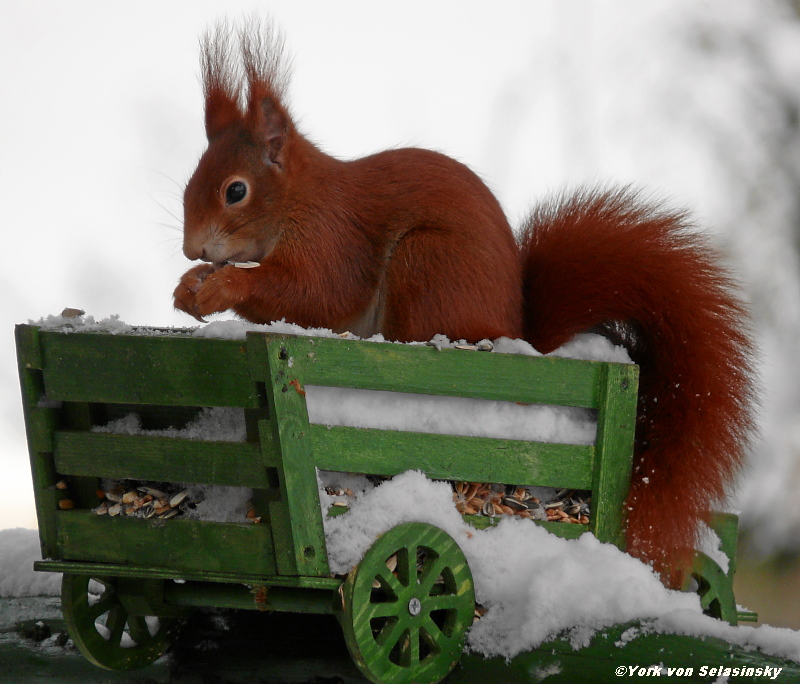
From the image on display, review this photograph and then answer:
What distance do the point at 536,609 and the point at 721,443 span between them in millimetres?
375

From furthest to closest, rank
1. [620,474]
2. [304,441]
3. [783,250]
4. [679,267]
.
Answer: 1. [783,250]
2. [679,267]
3. [620,474]
4. [304,441]

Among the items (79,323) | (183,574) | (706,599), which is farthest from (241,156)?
(706,599)

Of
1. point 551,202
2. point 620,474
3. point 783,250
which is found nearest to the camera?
point 620,474

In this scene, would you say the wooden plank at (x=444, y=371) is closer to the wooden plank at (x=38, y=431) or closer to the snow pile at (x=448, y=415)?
the snow pile at (x=448, y=415)

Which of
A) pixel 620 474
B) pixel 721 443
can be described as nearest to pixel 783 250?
pixel 721 443

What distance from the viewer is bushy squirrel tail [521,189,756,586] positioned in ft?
3.99

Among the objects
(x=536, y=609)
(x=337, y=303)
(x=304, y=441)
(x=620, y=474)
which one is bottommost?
(x=536, y=609)

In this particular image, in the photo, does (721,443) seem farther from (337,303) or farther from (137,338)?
(137,338)

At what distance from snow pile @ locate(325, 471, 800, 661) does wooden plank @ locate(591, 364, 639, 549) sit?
0.05 metres

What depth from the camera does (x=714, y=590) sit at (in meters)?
1.41

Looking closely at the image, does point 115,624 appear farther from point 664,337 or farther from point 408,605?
point 664,337

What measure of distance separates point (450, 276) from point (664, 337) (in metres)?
0.33

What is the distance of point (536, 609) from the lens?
109 cm

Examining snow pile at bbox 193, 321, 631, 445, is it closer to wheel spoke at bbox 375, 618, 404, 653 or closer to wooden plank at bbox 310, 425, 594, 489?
wooden plank at bbox 310, 425, 594, 489
